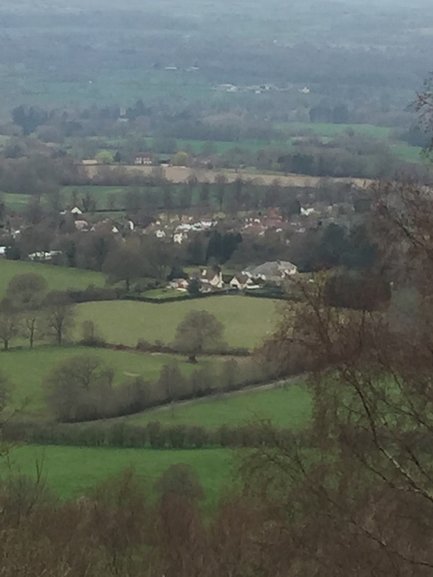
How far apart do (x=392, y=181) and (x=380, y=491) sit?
1.19 m

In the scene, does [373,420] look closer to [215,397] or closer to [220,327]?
[215,397]

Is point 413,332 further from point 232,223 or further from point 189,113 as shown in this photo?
point 189,113

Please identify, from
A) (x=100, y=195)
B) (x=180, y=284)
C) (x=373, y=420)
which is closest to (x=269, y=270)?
(x=180, y=284)

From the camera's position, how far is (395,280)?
4527mm

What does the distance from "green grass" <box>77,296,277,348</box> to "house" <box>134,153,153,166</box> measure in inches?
1073

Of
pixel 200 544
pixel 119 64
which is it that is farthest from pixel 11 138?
pixel 200 544

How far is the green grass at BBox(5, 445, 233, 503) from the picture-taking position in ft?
45.4

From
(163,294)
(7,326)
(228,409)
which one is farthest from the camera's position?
(163,294)

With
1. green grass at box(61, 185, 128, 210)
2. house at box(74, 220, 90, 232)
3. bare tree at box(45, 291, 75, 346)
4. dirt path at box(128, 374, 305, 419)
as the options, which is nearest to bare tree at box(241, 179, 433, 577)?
dirt path at box(128, 374, 305, 419)

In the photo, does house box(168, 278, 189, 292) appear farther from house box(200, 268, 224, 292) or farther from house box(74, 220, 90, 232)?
house box(74, 220, 90, 232)

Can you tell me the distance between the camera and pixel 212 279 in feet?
88.7

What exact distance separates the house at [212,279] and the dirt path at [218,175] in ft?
54.4

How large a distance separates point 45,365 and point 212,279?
7655 mm

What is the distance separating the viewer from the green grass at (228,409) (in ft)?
53.4
